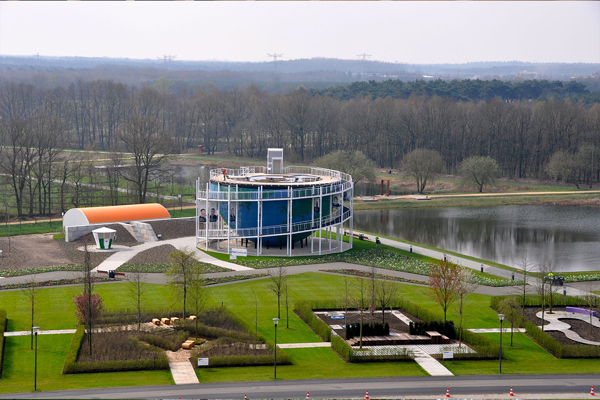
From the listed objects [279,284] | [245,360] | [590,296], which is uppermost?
[279,284]

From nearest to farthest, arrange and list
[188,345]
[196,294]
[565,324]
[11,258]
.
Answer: [188,345] → [196,294] → [565,324] → [11,258]

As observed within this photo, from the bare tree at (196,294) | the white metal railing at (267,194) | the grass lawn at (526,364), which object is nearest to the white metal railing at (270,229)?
the white metal railing at (267,194)

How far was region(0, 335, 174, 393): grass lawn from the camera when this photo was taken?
33.5 metres

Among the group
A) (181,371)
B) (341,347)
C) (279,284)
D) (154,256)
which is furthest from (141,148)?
(181,371)

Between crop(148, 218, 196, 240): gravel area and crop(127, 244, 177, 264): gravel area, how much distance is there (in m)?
4.84

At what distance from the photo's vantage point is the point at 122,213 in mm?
71250

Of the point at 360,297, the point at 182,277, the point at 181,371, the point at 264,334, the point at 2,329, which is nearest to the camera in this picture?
the point at 181,371

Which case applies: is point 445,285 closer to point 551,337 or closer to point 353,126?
point 551,337

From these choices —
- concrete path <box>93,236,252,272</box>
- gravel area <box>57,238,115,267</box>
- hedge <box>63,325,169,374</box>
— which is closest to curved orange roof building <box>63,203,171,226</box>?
gravel area <box>57,238,115,267</box>

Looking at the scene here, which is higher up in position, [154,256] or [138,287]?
[138,287]

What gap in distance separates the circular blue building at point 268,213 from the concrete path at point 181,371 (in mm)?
25820

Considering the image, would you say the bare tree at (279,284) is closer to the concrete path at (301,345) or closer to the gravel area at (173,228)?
the concrete path at (301,345)

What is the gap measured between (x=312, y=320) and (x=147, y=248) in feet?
87.3

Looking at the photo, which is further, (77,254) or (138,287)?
(77,254)
